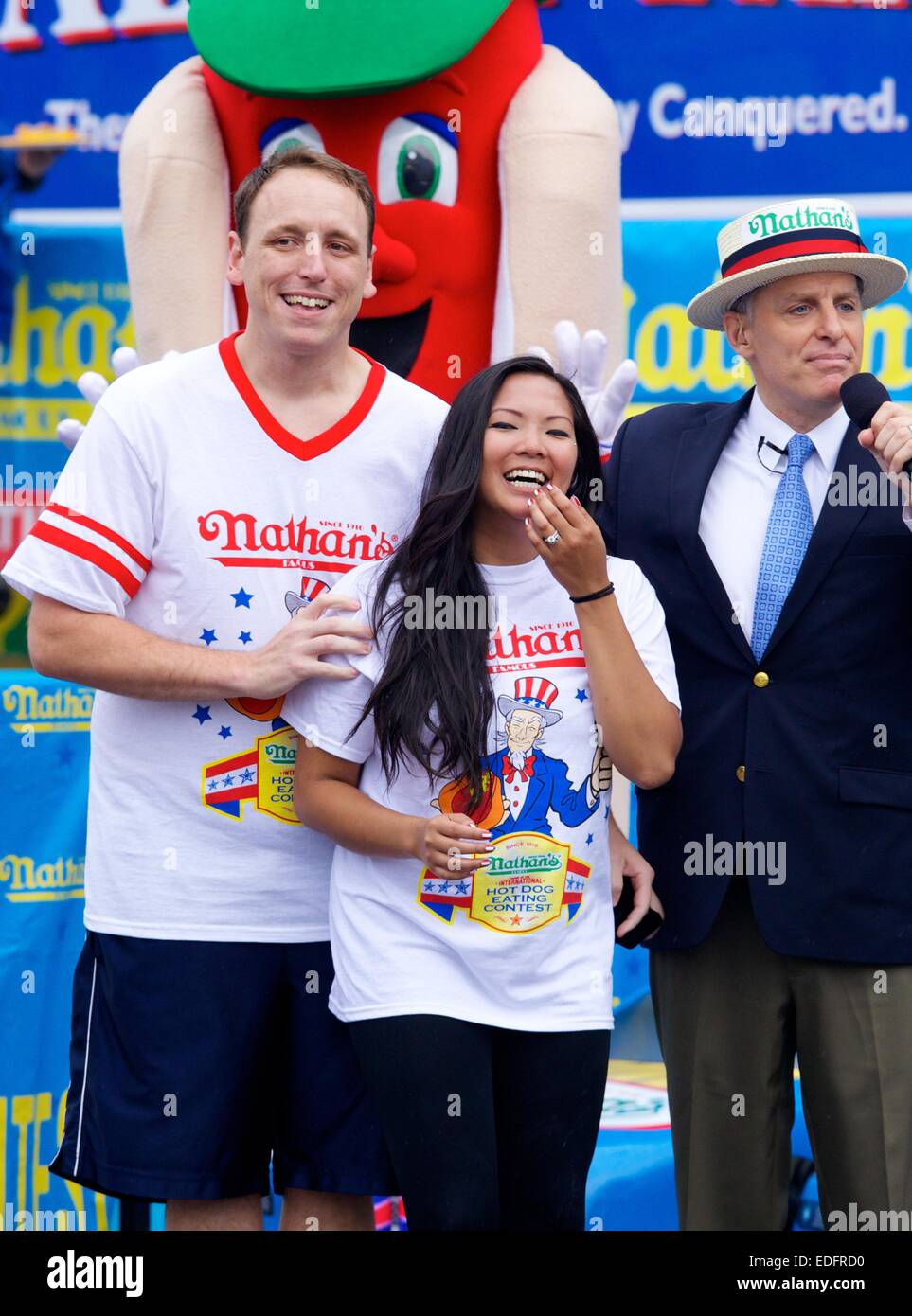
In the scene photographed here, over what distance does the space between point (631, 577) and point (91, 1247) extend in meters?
1.16

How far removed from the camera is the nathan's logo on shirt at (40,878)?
3.22 m

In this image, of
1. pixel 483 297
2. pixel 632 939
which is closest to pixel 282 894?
pixel 632 939

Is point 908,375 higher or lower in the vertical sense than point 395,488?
higher

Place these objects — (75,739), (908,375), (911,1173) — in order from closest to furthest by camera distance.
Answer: (911,1173) < (75,739) < (908,375)

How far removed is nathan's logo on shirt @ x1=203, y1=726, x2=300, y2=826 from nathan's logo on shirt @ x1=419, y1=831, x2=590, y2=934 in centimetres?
29

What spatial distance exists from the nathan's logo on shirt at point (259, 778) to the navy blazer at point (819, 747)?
62 cm

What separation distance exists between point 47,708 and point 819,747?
5.45 feet

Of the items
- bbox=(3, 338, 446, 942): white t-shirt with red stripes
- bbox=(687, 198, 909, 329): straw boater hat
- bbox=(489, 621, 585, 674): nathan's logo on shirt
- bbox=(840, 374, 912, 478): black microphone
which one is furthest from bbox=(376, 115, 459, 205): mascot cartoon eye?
bbox=(489, 621, 585, 674): nathan's logo on shirt

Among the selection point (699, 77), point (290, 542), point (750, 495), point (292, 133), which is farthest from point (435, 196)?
point (290, 542)

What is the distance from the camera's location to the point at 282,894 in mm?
2301

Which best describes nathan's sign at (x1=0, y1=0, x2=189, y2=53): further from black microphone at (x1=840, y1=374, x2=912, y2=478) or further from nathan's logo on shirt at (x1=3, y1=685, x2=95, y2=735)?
black microphone at (x1=840, y1=374, x2=912, y2=478)

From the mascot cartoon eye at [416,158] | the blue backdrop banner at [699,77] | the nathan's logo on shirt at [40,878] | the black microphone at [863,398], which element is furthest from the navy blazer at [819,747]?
the blue backdrop banner at [699,77]

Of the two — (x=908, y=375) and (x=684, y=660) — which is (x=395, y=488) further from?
(x=908, y=375)

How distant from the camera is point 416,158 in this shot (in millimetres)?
3316
